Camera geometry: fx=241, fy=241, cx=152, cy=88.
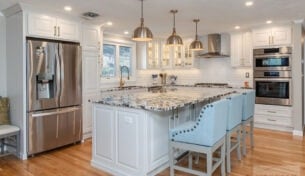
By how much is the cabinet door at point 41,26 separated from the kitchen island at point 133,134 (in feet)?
5.18

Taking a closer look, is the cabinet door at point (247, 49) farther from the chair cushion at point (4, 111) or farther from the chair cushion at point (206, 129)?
the chair cushion at point (4, 111)

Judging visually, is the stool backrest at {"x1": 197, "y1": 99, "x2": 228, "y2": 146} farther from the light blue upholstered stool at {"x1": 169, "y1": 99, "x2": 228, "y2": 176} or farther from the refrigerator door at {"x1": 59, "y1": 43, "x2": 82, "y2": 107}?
the refrigerator door at {"x1": 59, "y1": 43, "x2": 82, "y2": 107}

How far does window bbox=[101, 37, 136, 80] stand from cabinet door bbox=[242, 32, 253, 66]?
3000 millimetres

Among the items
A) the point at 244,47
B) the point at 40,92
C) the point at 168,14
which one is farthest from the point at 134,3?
the point at 244,47

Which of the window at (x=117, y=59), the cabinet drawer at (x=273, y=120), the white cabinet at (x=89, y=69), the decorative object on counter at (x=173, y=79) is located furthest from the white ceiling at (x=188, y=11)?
the decorative object on counter at (x=173, y=79)

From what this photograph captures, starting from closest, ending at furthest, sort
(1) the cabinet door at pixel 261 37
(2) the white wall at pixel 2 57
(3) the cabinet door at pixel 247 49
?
(2) the white wall at pixel 2 57 < (1) the cabinet door at pixel 261 37 < (3) the cabinet door at pixel 247 49

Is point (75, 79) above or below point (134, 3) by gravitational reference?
below

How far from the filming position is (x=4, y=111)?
3.94m

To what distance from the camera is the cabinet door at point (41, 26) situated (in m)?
3.70

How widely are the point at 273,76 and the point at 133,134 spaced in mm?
3778

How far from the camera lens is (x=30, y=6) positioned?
11.9 feet

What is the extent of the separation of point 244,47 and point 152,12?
2852 millimetres

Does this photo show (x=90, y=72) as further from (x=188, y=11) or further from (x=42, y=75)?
(x=188, y=11)

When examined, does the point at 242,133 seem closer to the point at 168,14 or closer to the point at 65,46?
the point at 168,14
